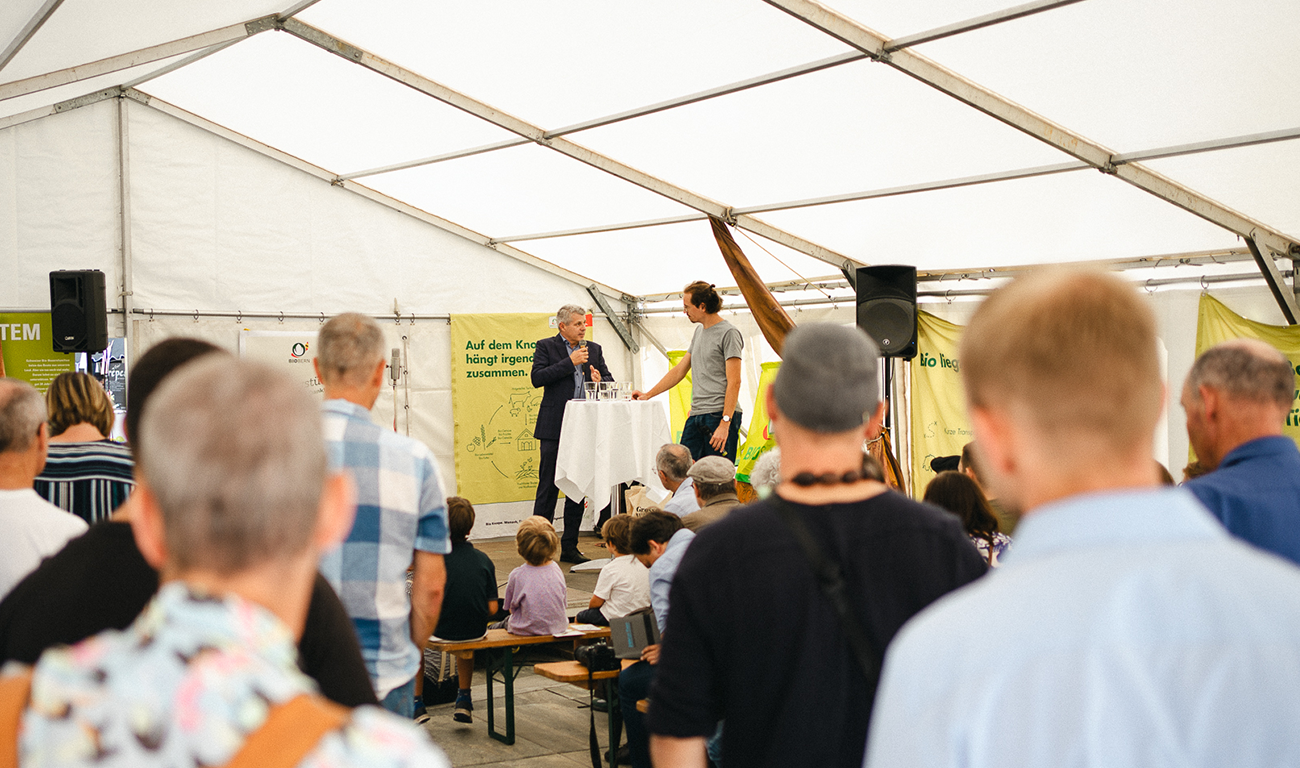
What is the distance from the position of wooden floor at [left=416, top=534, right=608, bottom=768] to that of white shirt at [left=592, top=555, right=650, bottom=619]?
618mm

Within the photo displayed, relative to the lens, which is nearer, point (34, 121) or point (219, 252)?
point (34, 121)

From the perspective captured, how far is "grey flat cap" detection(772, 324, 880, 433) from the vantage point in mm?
1421

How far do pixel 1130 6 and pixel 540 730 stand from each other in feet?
13.5

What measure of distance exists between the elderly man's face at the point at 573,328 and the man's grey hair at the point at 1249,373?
5415 mm

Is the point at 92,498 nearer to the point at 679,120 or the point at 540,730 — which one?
the point at 540,730

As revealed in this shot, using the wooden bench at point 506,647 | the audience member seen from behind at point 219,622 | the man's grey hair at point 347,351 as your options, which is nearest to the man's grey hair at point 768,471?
the man's grey hair at point 347,351

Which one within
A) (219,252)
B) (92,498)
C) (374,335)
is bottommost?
(92,498)

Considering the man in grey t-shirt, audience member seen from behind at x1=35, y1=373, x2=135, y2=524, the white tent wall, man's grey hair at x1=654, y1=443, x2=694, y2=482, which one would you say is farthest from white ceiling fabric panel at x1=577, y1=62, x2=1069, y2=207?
audience member seen from behind at x1=35, y1=373, x2=135, y2=524

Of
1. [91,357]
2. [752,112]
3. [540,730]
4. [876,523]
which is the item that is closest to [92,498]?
[876,523]

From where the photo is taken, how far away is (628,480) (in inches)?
272

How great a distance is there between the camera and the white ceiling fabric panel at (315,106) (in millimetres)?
6820

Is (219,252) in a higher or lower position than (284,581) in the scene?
higher

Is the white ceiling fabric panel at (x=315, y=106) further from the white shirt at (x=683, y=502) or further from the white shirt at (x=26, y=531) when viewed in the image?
the white shirt at (x=26, y=531)

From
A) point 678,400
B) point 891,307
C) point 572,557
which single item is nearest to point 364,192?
point 678,400
